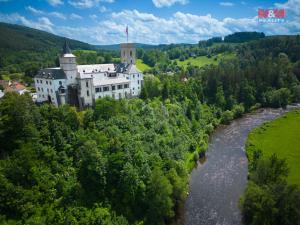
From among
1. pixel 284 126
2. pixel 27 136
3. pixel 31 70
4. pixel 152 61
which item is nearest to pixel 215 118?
pixel 284 126

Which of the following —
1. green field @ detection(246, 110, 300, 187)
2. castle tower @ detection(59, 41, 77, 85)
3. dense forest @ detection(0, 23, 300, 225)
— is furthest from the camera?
castle tower @ detection(59, 41, 77, 85)

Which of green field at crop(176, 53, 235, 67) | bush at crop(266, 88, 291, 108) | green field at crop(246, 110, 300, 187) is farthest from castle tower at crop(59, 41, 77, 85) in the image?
green field at crop(176, 53, 235, 67)

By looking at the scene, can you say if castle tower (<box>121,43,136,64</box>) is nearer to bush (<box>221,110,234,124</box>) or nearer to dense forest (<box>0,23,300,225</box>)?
dense forest (<box>0,23,300,225</box>)

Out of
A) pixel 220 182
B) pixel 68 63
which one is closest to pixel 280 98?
pixel 220 182

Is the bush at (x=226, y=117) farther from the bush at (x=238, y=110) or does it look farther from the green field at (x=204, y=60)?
the green field at (x=204, y=60)

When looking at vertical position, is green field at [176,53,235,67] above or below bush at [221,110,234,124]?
above

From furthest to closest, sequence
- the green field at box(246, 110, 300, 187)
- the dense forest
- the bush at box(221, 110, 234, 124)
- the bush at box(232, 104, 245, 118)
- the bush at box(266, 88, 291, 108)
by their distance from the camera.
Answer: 1. the bush at box(266, 88, 291, 108)
2. the bush at box(232, 104, 245, 118)
3. the bush at box(221, 110, 234, 124)
4. the green field at box(246, 110, 300, 187)
5. the dense forest

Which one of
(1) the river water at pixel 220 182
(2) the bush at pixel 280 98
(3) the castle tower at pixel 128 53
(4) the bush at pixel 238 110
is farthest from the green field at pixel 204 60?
(1) the river water at pixel 220 182

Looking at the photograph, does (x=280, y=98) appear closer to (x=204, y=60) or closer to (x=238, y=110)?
(x=238, y=110)
